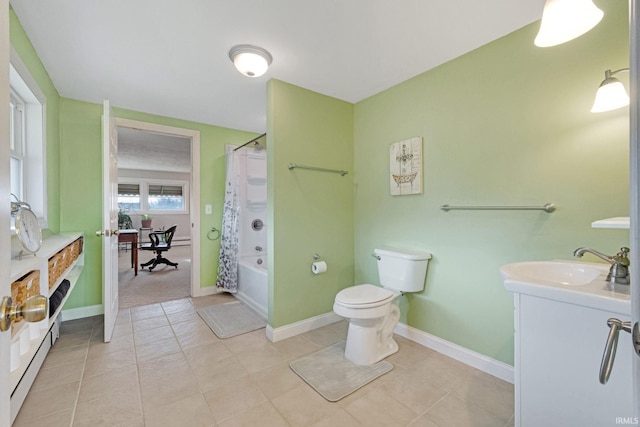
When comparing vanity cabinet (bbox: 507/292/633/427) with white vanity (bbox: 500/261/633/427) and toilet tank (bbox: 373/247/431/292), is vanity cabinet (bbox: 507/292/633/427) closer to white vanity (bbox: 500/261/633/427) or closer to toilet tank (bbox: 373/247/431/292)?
white vanity (bbox: 500/261/633/427)

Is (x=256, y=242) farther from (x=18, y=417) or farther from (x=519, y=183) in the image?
(x=519, y=183)

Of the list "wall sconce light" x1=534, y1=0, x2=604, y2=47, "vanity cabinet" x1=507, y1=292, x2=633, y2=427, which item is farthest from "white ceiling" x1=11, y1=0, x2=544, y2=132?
"vanity cabinet" x1=507, y1=292, x2=633, y2=427

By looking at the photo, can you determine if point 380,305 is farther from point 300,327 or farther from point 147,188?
point 147,188

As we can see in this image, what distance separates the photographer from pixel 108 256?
86.9 inches

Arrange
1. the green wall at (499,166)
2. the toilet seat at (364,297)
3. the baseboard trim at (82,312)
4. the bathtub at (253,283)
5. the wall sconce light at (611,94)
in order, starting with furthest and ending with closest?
the bathtub at (253,283) → the baseboard trim at (82,312) → the toilet seat at (364,297) → the green wall at (499,166) → the wall sconce light at (611,94)

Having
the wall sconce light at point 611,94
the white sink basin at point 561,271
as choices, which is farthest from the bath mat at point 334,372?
the wall sconce light at point 611,94

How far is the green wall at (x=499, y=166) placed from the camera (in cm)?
144

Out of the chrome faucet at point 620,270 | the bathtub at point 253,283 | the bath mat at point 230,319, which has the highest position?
the chrome faucet at point 620,270

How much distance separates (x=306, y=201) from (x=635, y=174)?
83.8 inches

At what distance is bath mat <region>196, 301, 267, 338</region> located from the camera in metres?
2.47

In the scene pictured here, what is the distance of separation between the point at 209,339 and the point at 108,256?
1.04m

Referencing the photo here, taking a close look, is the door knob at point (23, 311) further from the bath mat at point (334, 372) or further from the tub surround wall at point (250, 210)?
the tub surround wall at point (250, 210)

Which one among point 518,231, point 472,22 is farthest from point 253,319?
point 472,22

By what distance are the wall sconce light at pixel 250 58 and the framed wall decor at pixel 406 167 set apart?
1231 millimetres
